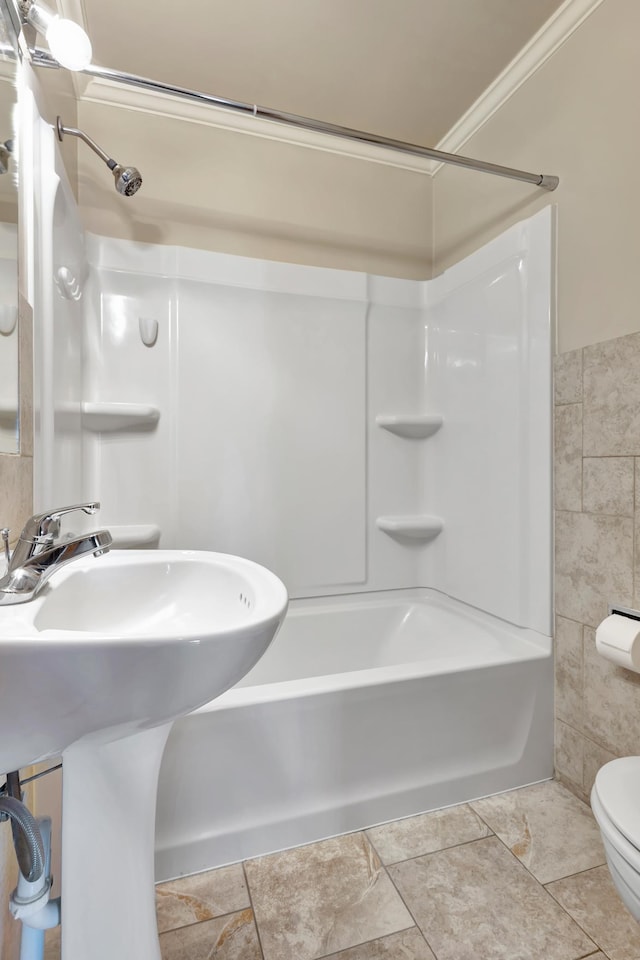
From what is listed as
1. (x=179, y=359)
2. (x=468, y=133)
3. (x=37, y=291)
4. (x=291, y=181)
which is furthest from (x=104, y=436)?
(x=468, y=133)

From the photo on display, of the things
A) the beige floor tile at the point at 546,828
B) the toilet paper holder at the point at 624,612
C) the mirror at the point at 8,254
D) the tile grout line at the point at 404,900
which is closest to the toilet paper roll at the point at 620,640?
the toilet paper holder at the point at 624,612

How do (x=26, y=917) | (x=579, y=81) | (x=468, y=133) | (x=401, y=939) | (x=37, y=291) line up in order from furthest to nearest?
(x=468, y=133), (x=579, y=81), (x=37, y=291), (x=401, y=939), (x=26, y=917)

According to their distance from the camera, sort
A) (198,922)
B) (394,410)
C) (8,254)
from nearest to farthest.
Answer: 1. (8,254)
2. (198,922)
3. (394,410)

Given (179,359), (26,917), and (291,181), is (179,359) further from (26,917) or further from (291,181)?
(26,917)

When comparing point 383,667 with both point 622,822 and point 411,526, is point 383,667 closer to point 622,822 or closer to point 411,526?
point 411,526

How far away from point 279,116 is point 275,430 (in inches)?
40.9

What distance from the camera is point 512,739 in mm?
1555

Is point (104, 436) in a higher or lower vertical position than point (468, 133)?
lower

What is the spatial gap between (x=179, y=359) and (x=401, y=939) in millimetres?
1827

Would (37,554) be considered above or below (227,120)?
below

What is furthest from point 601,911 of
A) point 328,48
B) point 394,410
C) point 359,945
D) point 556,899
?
point 328,48

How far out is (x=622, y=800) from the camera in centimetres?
92

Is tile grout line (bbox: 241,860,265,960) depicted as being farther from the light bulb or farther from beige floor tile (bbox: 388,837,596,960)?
the light bulb

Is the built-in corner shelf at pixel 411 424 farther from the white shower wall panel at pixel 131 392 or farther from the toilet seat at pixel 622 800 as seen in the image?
the toilet seat at pixel 622 800
